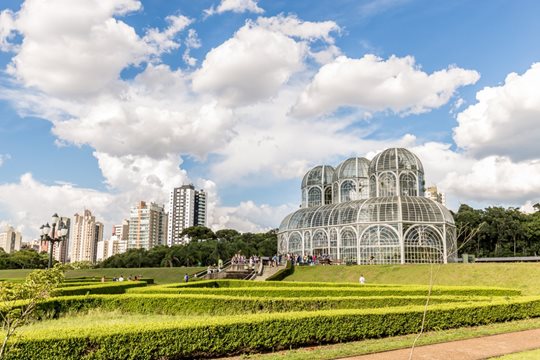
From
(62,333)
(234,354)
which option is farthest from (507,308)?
(62,333)

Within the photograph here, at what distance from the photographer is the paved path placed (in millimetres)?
10789

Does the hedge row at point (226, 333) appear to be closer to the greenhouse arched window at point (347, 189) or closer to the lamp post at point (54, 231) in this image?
the lamp post at point (54, 231)

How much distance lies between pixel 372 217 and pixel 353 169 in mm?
10985

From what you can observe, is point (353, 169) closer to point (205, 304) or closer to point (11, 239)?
point (205, 304)

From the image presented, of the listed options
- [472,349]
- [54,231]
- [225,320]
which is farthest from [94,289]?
[472,349]

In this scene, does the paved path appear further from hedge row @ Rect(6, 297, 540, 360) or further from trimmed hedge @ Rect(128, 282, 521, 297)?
trimmed hedge @ Rect(128, 282, 521, 297)

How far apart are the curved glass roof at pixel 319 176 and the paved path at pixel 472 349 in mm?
44738

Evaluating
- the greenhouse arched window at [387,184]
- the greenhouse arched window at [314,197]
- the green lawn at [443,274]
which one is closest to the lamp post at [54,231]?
the green lawn at [443,274]

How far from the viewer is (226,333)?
1144cm

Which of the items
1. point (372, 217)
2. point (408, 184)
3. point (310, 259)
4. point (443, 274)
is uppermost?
point (408, 184)

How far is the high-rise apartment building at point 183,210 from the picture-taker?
189 m

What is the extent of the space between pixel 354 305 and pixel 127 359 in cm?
938

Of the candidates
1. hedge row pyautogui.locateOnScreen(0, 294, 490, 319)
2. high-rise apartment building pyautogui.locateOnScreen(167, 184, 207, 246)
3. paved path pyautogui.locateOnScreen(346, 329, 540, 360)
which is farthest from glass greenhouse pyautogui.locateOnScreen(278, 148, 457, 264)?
high-rise apartment building pyautogui.locateOnScreen(167, 184, 207, 246)

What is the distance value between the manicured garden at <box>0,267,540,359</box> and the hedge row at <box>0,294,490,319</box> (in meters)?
0.04
